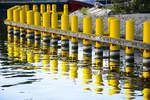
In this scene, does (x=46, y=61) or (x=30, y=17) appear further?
(x=30, y=17)

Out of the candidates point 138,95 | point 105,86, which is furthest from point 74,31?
point 138,95

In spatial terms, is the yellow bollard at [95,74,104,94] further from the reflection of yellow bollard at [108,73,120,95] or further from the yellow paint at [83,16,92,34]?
the yellow paint at [83,16,92,34]

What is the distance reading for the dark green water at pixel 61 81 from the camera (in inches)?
843

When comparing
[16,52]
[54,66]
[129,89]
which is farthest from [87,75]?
[16,52]

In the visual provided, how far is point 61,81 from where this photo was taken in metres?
24.4

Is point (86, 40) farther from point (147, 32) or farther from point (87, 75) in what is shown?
point (87, 75)

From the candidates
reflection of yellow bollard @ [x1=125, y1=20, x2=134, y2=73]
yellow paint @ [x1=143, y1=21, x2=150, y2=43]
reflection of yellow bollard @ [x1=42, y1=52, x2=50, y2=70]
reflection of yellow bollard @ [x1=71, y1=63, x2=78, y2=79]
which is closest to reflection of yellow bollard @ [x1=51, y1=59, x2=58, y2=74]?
reflection of yellow bollard @ [x1=42, y1=52, x2=50, y2=70]

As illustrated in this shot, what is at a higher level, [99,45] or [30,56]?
[99,45]

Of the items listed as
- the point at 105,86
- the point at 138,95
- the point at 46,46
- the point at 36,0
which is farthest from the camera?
the point at 36,0

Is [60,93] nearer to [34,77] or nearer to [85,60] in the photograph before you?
[34,77]

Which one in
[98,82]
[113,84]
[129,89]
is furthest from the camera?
[98,82]

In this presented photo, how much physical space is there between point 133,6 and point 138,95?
2417 cm

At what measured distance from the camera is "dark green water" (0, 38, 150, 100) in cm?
2142

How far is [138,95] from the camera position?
2134cm
